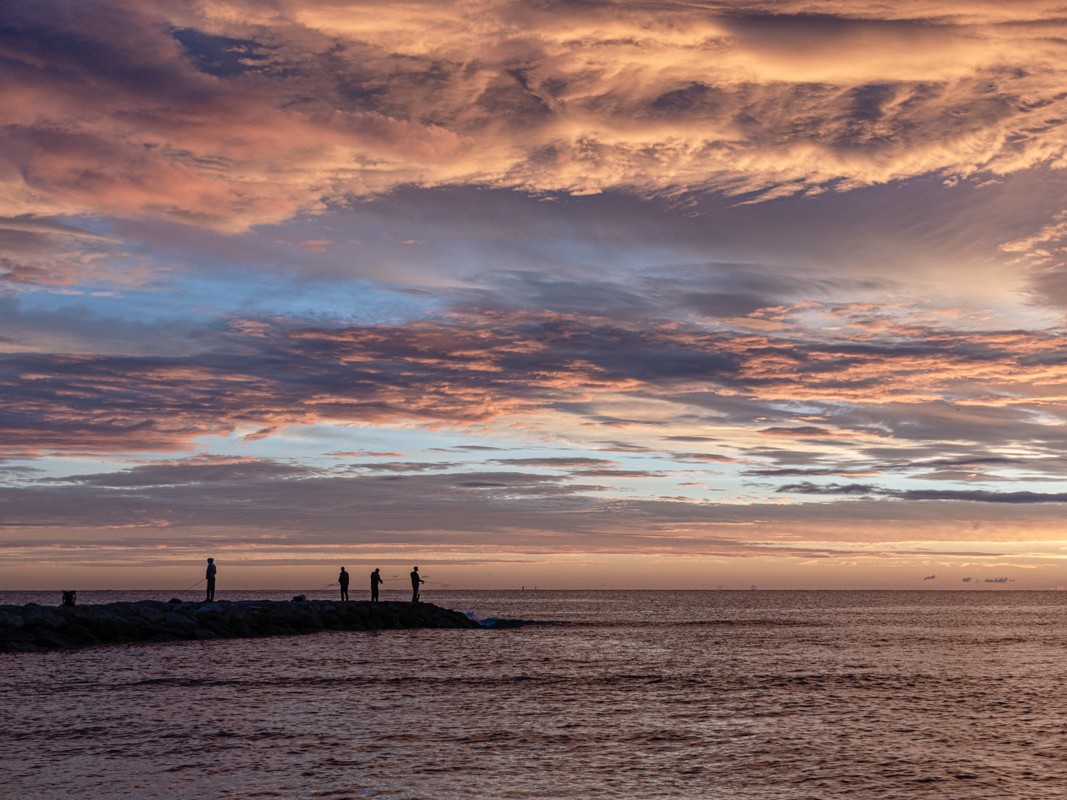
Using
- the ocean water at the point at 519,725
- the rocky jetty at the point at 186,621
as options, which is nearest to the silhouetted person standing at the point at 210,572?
the rocky jetty at the point at 186,621

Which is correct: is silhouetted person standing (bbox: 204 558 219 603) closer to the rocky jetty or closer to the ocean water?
the rocky jetty

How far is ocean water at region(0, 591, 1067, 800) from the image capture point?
19.9 metres

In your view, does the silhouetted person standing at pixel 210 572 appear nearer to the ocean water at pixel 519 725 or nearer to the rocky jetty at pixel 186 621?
the rocky jetty at pixel 186 621

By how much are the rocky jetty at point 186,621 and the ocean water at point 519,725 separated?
3.30 metres

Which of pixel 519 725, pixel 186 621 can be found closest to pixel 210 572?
pixel 186 621

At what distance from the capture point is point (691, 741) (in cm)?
2489

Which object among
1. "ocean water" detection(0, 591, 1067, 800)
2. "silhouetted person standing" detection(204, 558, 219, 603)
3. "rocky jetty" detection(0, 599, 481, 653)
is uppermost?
"silhouetted person standing" detection(204, 558, 219, 603)

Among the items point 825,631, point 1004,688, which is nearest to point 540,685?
point 1004,688

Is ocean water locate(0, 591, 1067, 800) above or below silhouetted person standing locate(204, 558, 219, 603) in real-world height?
below

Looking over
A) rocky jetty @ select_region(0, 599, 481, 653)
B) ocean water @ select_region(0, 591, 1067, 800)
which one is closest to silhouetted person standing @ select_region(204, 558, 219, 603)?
rocky jetty @ select_region(0, 599, 481, 653)

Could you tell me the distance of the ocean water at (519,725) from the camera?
19.9 metres

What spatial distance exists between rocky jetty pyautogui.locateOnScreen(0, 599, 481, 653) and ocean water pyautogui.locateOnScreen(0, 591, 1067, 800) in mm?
3302

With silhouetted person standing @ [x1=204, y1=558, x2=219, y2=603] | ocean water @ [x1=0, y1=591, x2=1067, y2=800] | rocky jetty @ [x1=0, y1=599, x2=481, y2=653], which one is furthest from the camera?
silhouetted person standing @ [x1=204, y1=558, x2=219, y2=603]

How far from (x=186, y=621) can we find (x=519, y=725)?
112ft
